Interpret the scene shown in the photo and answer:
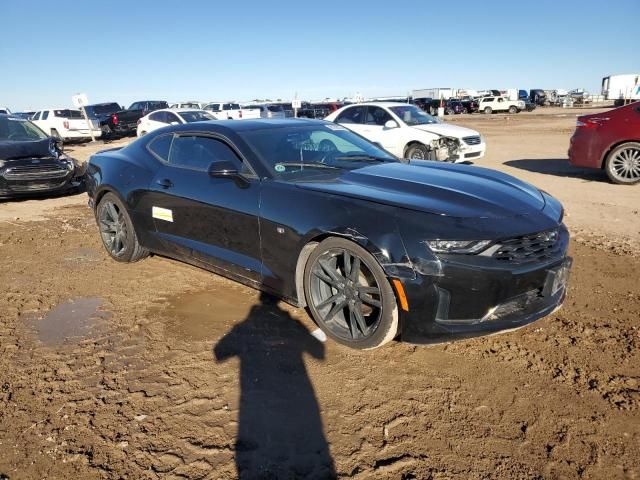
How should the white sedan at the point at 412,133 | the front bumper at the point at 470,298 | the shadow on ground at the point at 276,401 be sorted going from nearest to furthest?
the shadow on ground at the point at 276,401, the front bumper at the point at 470,298, the white sedan at the point at 412,133

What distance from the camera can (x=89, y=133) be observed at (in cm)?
2177

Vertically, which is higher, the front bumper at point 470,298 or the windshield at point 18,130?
the windshield at point 18,130

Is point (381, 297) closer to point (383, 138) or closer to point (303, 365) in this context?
point (303, 365)

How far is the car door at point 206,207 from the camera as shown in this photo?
366 centimetres

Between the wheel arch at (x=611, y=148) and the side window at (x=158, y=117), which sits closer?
the wheel arch at (x=611, y=148)

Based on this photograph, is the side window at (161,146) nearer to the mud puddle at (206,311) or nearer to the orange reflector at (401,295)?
the mud puddle at (206,311)

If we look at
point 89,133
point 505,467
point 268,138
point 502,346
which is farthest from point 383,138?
point 89,133

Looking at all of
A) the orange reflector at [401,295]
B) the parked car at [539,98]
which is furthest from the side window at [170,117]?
the parked car at [539,98]

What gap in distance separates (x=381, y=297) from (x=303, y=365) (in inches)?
26.1

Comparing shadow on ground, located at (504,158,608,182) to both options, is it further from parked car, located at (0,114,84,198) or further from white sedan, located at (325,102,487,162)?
parked car, located at (0,114,84,198)

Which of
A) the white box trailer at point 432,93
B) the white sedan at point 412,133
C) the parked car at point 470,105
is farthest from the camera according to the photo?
the white box trailer at point 432,93

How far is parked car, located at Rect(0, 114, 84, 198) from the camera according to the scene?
8.33 meters

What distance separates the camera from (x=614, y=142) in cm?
866

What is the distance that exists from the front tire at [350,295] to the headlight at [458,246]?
1.14ft
